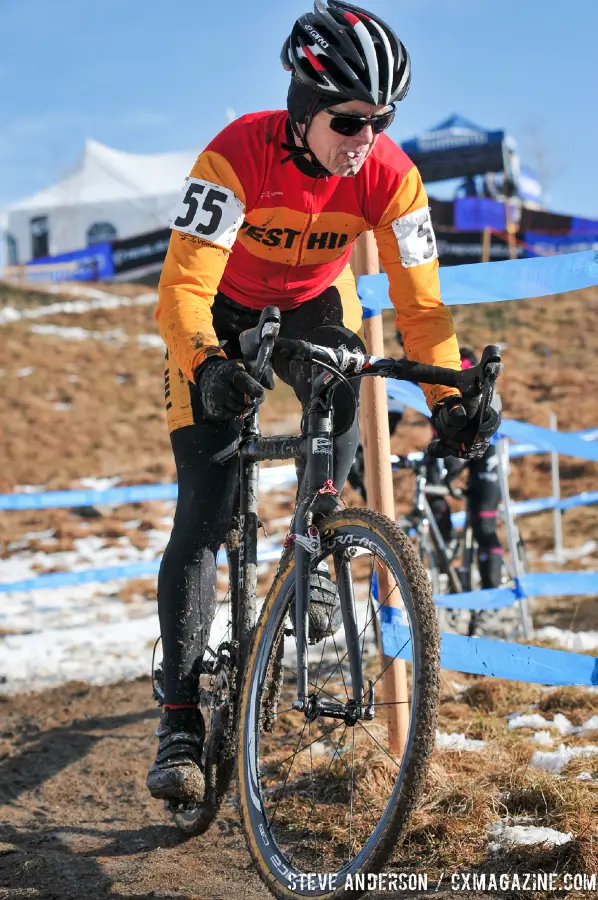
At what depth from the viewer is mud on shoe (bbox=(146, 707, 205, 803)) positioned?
290cm

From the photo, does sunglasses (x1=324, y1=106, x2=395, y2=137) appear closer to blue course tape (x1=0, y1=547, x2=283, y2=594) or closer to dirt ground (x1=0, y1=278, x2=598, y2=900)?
dirt ground (x1=0, y1=278, x2=598, y2=900)

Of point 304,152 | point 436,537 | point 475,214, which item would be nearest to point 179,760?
point 304,152

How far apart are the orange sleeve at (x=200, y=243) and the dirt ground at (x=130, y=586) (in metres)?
1.72

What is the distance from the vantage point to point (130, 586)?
9688 mm

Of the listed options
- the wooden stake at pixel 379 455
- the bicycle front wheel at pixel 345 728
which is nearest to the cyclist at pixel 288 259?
the bicycle front wheel at pixel 345 728

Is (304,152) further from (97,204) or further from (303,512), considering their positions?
(97,204)

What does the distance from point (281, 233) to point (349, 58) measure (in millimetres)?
645

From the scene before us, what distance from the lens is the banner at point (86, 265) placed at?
33500 mm

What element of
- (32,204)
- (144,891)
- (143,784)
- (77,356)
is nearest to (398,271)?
(144,891)

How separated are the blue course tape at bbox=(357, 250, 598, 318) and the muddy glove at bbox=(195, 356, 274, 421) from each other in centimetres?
133

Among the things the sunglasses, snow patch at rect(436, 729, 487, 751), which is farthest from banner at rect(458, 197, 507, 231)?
the sunglasses

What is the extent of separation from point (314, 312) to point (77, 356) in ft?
69.0

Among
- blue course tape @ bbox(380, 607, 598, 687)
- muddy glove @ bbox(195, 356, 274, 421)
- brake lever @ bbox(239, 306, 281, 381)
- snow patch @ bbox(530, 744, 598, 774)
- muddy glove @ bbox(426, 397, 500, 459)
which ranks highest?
brake lever @ bbox(239, 306, 281, 381)

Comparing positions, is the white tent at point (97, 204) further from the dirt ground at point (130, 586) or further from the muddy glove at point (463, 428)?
the muddy glove at point (463, 428)
